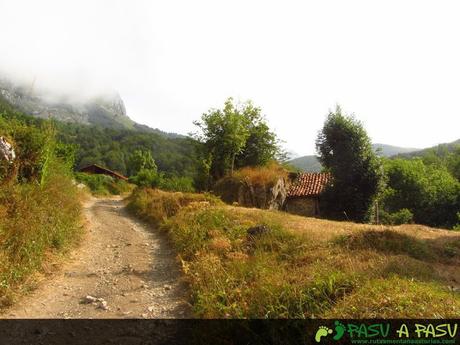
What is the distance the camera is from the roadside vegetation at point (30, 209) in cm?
527

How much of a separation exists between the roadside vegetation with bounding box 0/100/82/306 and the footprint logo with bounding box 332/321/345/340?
4.36 meters

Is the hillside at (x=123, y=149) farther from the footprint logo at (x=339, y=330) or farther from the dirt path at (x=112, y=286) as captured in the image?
the footprint logo at (x=339, y=330)

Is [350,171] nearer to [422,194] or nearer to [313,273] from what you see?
[313,273]

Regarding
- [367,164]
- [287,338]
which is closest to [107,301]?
[287,338]

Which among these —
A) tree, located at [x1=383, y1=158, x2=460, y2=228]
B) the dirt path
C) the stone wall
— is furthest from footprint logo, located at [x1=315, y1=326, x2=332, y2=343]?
tree, located at [x1=383, y1=158, x2=460, y2=228]

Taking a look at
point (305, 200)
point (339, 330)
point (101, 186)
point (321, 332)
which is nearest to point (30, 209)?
point (321, 332)

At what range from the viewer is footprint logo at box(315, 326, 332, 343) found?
334 cm

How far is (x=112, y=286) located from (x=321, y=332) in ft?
12.8

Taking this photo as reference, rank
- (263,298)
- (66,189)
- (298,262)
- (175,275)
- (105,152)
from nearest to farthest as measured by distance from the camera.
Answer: (263,298), (298,262), (175,275), (66,189), (105,152)

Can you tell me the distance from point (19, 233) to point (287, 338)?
16.4 feet

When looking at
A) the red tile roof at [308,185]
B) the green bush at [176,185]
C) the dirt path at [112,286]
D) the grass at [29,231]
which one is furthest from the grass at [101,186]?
the dirt path at [112,286]

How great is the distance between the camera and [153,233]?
428 inches

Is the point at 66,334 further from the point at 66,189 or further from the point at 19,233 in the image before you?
the point at 66,189

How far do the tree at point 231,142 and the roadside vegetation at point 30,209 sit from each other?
10.5 m
